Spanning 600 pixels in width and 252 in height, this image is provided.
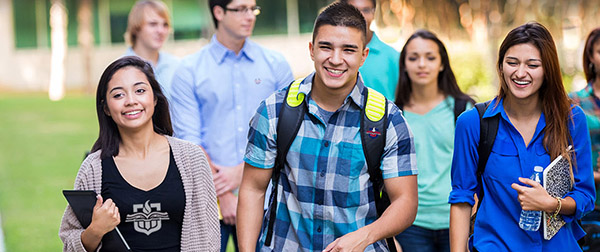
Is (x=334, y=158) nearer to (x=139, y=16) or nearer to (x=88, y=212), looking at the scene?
(x=88, y=212)

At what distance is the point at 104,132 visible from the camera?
3.70m

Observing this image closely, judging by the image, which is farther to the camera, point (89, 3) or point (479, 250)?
point (89, 3)

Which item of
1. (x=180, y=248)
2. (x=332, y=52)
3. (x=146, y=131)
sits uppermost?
(x=332, y=52)

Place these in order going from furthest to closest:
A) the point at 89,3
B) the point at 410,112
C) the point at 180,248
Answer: the point at 89,3 < the point at 410,112 < the point at 180,248

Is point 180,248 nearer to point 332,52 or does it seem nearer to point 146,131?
point 146,131

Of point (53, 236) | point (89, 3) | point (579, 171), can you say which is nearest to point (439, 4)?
point (53, 236)

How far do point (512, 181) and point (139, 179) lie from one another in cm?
178

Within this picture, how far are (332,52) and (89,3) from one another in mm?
26799

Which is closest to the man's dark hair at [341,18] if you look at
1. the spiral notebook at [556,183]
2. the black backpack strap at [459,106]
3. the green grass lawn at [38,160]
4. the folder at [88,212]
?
the spiral notebook at [556,183]

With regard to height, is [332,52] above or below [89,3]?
below

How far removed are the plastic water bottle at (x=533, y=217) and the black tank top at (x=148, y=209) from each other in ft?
5.29

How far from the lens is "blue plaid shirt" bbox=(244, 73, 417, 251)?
3312 millimetres

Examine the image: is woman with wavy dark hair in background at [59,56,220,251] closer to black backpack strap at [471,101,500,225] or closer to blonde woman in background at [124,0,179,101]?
black backpack strap at [471,101,500,225]

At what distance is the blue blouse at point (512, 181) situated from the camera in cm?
329
